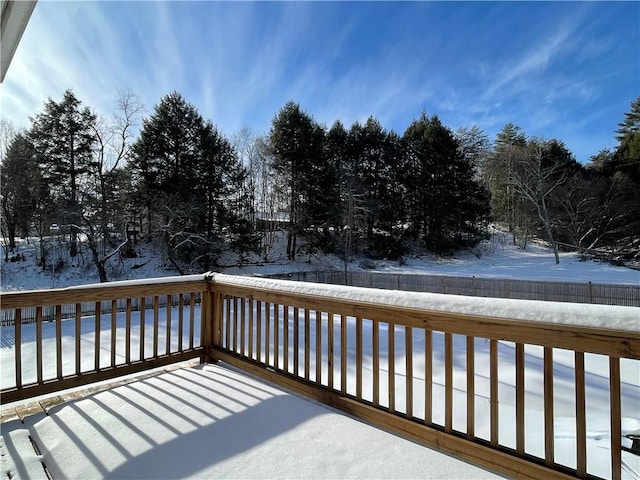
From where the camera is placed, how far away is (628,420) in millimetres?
2914

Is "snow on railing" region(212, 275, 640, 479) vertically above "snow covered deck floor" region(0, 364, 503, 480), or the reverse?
"snow on railing" region(212, 275, 640, 479)

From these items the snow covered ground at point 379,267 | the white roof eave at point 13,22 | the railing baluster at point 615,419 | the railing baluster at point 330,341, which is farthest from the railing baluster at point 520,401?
the snow covered ground at point 379,267

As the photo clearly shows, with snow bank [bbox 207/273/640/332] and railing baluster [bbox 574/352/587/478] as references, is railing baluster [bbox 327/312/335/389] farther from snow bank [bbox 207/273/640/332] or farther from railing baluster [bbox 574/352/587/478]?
railing baluster [bbox 574/352/587/478]

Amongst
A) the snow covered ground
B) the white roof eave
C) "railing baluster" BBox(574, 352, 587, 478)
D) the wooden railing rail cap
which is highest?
the white roof eave

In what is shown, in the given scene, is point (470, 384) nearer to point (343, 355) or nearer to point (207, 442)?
point (343, 355)

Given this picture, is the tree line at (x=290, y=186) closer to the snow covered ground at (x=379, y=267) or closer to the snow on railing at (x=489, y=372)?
the snow covered ground at (x=379, y=267)

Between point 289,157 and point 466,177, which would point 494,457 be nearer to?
point 289,157

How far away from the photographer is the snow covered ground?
44.0ft

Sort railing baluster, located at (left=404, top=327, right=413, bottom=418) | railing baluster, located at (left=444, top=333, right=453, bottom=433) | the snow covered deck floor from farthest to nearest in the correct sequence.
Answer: railing baluster, located at (left=404, top=327, right=413, bottom=418) → railing baluster, located at (left=444, top=333, right=453, bottom=433) → the snow covered deck floor

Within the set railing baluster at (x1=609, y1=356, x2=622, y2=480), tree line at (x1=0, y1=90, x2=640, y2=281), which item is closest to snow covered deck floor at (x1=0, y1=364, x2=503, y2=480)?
railing baluster at (x1=609, y1=356, x2=622, y2=480)

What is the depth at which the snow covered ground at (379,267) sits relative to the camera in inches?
528

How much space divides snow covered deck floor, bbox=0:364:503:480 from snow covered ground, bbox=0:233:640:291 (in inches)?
517

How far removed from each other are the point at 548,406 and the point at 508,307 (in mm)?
Answer: 431

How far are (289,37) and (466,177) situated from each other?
16963mm
